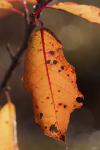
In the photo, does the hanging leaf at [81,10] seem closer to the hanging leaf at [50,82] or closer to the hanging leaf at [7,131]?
the hanging leaf at [50,82]

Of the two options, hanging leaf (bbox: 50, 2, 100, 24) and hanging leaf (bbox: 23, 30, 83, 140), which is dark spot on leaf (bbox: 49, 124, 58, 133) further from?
hanging leaf (bbox: 50, 2, 100, 24)

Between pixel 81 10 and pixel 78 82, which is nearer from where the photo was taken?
pixel 81 10

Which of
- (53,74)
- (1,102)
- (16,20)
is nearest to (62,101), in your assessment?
(53,74)

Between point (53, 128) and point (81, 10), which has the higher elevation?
point (81, 10)

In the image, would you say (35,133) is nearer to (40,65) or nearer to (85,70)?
(85,70)

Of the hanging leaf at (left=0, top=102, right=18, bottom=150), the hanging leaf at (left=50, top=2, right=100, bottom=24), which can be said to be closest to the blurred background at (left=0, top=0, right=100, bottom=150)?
the hanging leaf at (left=0, top=102, right=18, bottom=150)

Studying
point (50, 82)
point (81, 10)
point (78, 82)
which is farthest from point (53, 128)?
point (78, 82)

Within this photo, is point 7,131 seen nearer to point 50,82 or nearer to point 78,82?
point 50,82
